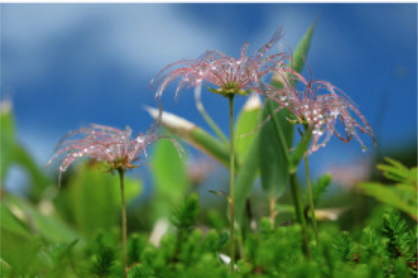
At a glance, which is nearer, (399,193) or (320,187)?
(320,187)

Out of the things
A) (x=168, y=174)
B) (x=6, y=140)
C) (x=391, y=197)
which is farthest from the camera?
(x=6, y=140)

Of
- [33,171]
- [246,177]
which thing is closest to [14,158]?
[33,171]

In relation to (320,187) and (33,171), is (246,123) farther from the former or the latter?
(33,171)

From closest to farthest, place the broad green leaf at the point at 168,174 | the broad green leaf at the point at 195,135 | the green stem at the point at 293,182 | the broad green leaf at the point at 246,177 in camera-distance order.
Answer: the green stem at the point at 293,182 < the broad green leaf at the point at 246,177 < the broad green leaf at the point at 195,135 < the broad green leaf at the point at 168,174

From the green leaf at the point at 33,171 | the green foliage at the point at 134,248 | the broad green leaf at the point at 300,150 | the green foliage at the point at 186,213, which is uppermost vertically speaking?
the broad green leaf at the point at 300,150

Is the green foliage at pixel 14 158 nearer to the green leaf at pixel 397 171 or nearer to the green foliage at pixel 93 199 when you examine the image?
the green foliage at pixel 93 199

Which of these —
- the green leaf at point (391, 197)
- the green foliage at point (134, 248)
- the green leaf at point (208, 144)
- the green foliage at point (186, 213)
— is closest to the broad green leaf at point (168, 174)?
the green leaf at point (208, 144)

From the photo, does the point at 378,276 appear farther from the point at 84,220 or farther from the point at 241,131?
the point at 84,220

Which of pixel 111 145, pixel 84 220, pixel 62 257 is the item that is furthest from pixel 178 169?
pixel 62 257

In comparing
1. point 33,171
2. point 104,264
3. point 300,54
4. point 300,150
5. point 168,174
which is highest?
point 300,54
